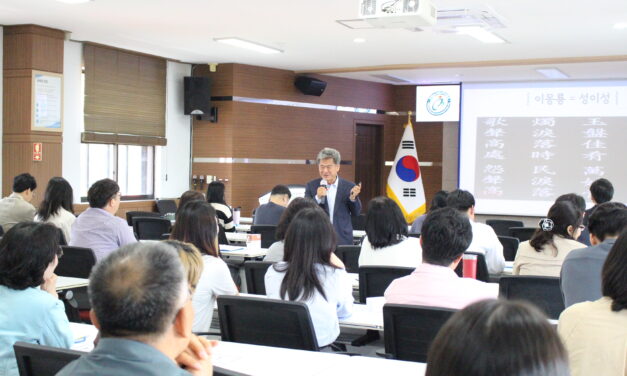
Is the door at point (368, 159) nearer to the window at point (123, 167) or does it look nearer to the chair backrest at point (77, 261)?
the window at point (123, 167)

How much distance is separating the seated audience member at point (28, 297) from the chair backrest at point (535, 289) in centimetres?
230

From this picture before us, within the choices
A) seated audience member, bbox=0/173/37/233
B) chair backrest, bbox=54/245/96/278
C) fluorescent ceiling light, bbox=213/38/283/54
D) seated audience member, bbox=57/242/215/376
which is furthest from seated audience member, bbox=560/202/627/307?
fluorescent ceiling light, bbox=213/38/283/54

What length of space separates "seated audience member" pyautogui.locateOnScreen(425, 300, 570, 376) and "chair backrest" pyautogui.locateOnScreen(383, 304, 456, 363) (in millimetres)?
1815

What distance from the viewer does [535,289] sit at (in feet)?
12.7

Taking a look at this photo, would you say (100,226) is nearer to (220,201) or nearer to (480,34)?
(220,201)

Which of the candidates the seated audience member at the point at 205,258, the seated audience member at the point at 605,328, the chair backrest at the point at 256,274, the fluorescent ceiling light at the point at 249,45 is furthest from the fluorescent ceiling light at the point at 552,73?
the seated audience member at the point at 605,328

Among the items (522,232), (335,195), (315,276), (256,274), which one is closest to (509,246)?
(522,232)

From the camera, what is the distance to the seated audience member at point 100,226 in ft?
17.8

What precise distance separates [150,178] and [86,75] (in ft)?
6.71

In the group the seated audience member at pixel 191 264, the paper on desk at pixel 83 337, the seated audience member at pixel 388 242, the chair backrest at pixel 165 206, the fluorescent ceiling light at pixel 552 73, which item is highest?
the fluorescent ceiling light at pixel 552 73

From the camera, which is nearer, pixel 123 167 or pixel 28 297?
pixel 28 297

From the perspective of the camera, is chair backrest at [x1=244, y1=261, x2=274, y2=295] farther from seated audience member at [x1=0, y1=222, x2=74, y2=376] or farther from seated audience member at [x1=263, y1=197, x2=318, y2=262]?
seated audience member at [x1=0, y1=222, x2=74, y2=376]

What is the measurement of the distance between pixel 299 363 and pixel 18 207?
504 cm

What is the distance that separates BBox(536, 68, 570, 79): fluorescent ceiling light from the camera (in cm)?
1118
